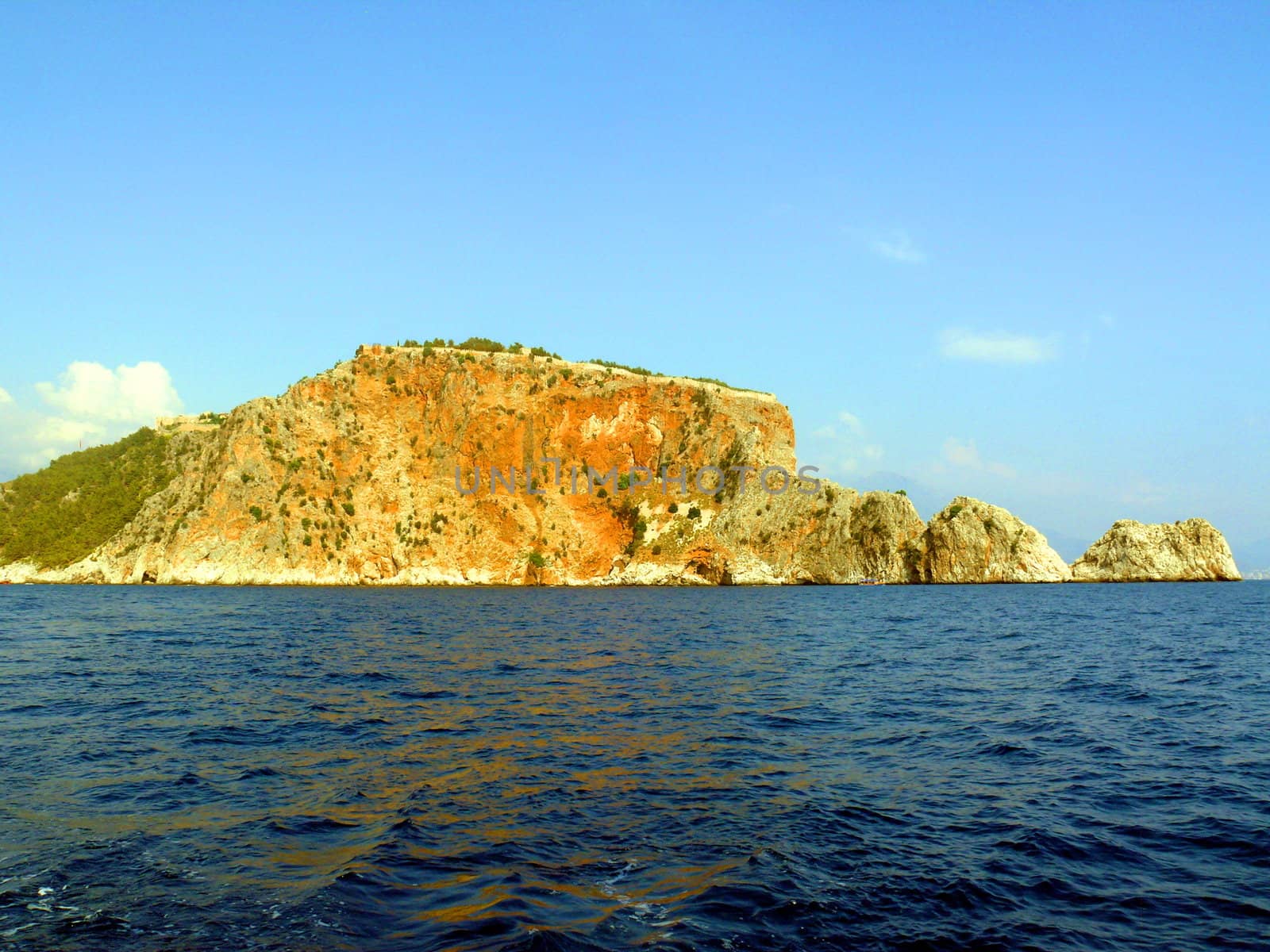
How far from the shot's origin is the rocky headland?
104312 millimetres

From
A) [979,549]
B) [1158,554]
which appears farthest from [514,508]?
[1158,554]

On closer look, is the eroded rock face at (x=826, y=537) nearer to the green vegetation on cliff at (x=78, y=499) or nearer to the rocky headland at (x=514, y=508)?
the rocky headland at (x=514, y=508)

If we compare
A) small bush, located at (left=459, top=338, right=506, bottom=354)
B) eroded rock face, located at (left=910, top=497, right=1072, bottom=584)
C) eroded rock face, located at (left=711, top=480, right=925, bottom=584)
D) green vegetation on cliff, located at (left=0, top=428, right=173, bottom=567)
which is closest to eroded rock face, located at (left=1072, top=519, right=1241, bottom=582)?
eroded rock face, located at (left=910, top=497, right=1072, bottom=584)

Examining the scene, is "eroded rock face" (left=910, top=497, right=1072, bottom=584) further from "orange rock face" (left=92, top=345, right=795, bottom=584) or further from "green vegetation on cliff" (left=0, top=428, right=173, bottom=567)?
"green vegetation on cliff" (left=0, top=428, right=173, bottom=567)

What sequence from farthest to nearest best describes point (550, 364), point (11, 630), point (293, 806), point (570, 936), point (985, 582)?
point (550, 364)
point (985, 582)
point (11, 630)
point (293, 806)
point (570, 936)

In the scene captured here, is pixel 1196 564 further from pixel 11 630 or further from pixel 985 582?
pixel 11 630

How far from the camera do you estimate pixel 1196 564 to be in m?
115

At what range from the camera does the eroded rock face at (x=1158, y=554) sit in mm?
113625

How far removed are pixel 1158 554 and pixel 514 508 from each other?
290 feet

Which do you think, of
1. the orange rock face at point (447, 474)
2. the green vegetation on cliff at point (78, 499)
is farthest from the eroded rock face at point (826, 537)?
the green vegetation on cliff at point (78, 499)

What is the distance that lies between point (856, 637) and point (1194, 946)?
109 ft

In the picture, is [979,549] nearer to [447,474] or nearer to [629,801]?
[447,474]

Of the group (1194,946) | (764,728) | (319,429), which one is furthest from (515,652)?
(319,429)

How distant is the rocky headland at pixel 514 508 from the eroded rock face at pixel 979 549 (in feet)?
0.78
